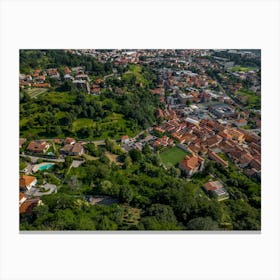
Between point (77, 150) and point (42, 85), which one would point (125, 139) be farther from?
point (42, 85)

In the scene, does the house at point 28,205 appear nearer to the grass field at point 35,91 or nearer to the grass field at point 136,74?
the grass field at point 35,91

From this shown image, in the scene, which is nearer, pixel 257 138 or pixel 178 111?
pixel 257 138

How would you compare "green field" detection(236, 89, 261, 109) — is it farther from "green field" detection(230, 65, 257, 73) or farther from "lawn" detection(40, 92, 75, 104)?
"lawn" detection(40, 92, 75, 104)

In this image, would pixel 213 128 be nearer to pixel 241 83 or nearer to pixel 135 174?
pixel 241 83

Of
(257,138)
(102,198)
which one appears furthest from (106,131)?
(257,138)

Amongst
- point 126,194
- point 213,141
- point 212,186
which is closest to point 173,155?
point 213,141

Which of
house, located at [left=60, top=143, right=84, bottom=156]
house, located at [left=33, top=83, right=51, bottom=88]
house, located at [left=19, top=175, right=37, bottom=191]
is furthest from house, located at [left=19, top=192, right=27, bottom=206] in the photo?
house, located at [left=33, top=83, right=51, bottom=88]

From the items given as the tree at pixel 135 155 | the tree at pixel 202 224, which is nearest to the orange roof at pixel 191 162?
the tree at pixel 135 155
